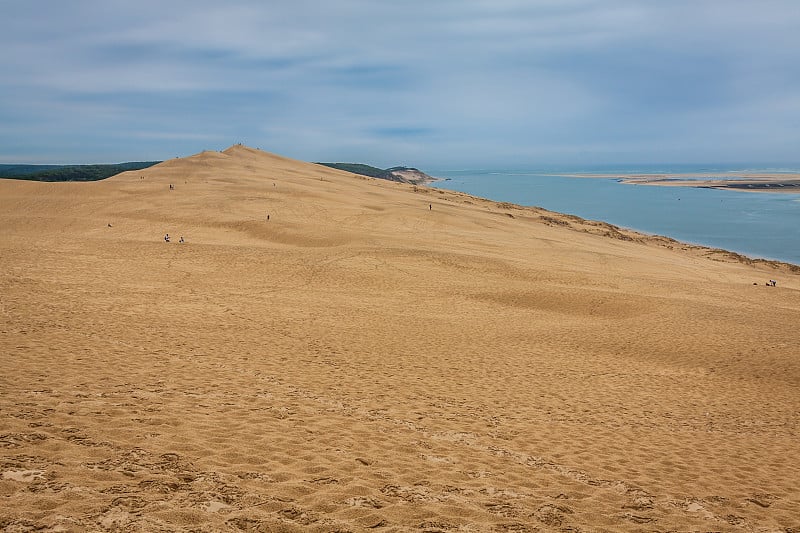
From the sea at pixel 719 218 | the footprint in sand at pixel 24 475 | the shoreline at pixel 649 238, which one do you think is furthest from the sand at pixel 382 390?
the sea at pixel 719 218

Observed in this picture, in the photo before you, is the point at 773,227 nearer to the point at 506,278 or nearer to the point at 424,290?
the point at 506,278

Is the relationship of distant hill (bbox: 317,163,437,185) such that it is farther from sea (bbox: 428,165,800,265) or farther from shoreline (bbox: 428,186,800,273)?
shoreline (bbox: 428,186,800,273)

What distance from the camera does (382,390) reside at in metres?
10.4

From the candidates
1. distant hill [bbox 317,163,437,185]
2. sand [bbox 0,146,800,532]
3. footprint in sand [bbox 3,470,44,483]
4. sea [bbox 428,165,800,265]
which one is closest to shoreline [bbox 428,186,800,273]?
sea [bbox 428,165,800,265]

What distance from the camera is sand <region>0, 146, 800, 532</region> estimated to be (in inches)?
222

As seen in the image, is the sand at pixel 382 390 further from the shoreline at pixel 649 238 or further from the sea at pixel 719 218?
the sea at pixel 719 218

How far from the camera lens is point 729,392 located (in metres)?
12.5

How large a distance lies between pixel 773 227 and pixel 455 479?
213 ft

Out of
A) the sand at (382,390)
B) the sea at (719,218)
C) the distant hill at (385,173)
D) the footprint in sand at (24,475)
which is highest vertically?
the distant hill at (385,173)

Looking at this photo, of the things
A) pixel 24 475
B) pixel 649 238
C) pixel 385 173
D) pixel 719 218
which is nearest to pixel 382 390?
pixel 24 475

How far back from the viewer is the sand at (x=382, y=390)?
5.65 metres

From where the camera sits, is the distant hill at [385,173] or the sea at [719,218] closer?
the sea at [719,218]

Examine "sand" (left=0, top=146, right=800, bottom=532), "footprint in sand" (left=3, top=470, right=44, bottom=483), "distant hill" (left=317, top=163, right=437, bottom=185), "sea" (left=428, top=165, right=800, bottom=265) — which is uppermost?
"distant hill" (left=317, top=163, right=437, bottom=185)

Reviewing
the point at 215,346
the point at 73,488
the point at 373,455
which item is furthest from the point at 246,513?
the point at 215,346
